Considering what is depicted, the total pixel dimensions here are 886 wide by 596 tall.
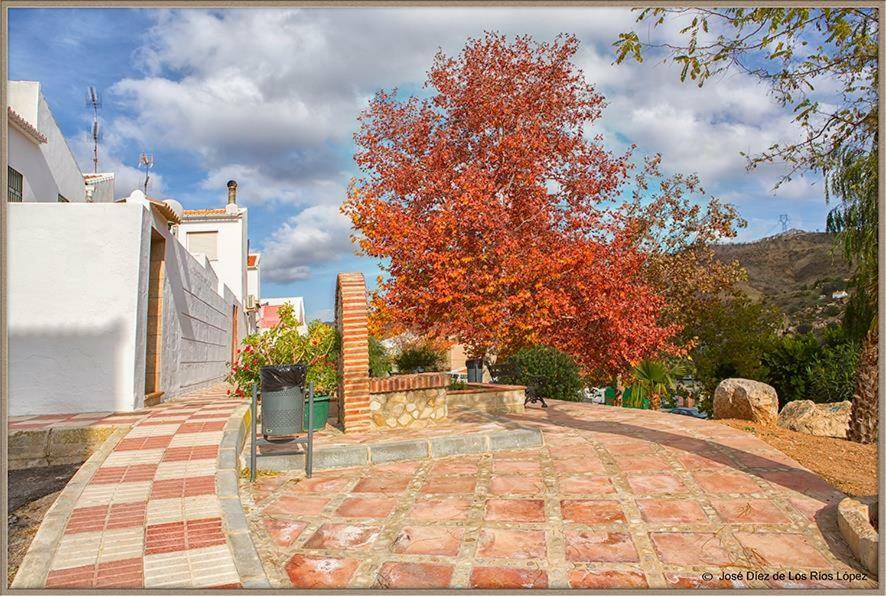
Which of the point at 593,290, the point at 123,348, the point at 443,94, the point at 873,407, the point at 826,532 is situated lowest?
the point at 826,532

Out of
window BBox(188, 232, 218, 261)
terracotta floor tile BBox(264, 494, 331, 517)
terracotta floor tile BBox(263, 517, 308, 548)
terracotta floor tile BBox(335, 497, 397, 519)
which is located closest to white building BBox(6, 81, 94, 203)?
terracotta floor tile BBox(264, 494, 331, 517)

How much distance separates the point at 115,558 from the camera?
11.4ft

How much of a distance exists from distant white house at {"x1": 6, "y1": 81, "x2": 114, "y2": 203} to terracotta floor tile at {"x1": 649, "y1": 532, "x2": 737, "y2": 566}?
12.4 metres

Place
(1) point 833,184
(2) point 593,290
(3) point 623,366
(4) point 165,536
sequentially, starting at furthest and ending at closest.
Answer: (3) point 623,366
(2) point 593,290
(1) point 833,184
(4) point 165,536

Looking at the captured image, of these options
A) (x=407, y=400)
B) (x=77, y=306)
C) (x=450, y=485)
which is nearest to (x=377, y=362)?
(x=407, y=400)

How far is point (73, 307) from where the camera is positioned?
8516 mm

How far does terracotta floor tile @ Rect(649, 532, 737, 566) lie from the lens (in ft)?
12.1

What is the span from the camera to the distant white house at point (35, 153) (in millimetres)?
11531

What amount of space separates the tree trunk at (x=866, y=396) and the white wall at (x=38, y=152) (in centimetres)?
1479

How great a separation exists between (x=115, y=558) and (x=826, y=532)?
4.77 m

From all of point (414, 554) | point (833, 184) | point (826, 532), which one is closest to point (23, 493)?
point (414, 554)

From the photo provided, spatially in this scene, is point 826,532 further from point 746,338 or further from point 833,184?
point 746,338

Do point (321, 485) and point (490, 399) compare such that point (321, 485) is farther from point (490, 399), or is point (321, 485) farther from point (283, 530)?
point (490, 399)

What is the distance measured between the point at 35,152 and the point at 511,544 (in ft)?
44.3
